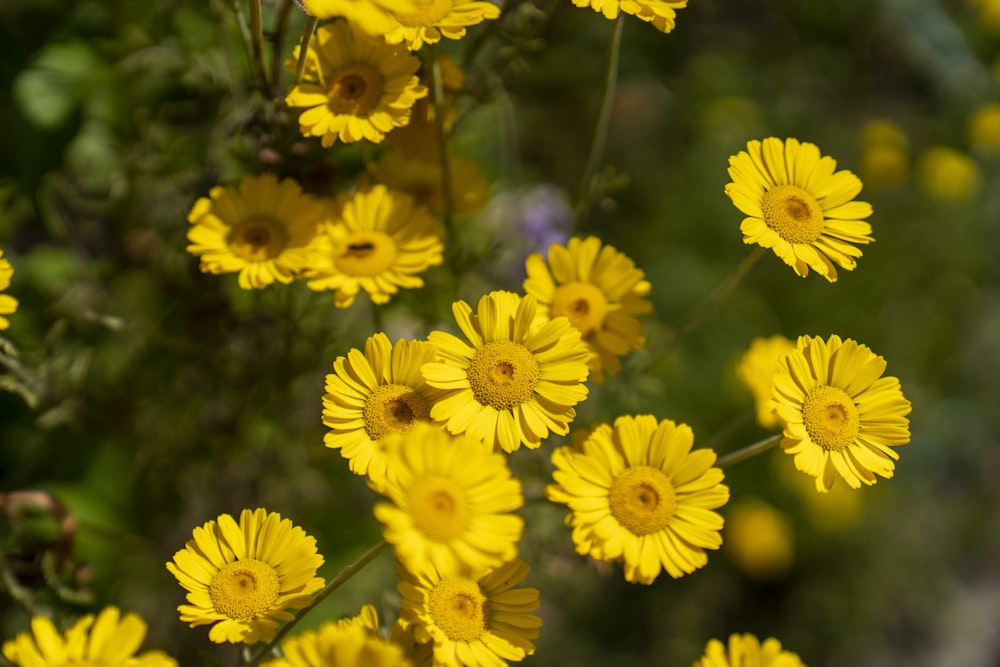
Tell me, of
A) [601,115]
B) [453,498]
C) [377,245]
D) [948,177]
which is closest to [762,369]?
[601,115]

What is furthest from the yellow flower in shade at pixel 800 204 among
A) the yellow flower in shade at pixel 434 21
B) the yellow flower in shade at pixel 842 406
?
the yellow flower in shade at pixel 434 21

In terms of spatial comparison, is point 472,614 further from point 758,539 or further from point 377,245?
point 758,539

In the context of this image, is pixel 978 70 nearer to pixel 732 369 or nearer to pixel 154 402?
pixel 732 369

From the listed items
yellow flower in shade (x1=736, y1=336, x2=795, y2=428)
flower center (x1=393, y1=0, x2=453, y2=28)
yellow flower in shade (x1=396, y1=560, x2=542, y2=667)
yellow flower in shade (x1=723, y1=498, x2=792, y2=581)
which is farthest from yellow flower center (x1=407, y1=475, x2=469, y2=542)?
yellow flower in shade (x1=723, y1=498, x2=792, y2=581)

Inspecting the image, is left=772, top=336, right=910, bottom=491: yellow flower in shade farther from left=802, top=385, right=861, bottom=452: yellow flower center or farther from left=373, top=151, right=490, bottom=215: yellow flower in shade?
left=373, top=151, right=490, bottom=215: yellow flower in shade

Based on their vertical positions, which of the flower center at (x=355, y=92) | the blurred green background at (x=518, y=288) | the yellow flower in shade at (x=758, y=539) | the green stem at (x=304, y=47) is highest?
the green stem at (x=304, y=47)

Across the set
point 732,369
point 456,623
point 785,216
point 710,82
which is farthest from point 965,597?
point 456,623

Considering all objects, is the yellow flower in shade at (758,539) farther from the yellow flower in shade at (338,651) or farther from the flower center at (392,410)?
the yellow flower in shade at (338,651)
